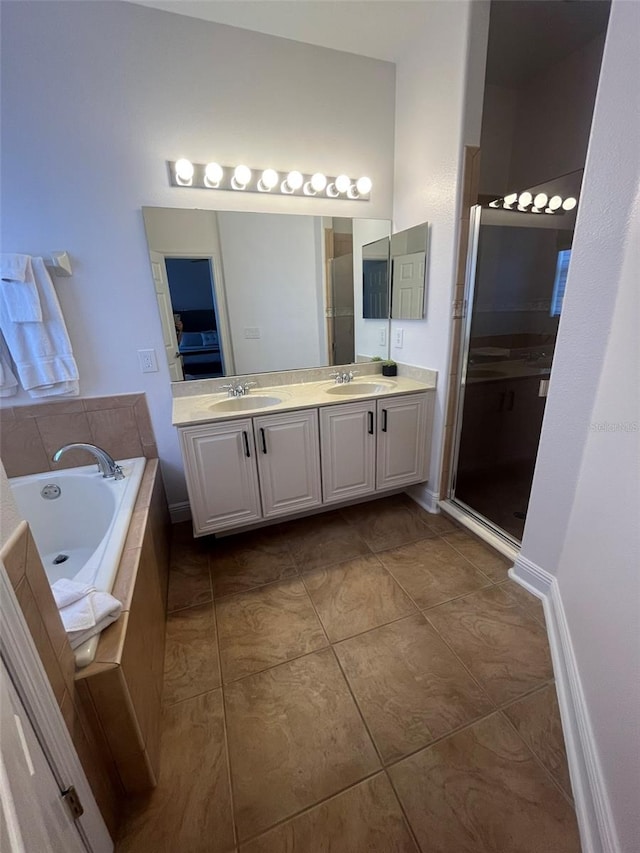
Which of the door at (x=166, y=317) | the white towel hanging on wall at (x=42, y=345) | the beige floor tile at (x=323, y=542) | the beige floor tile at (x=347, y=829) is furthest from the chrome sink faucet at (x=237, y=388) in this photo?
the beige floor tile at (x=347, y=829)

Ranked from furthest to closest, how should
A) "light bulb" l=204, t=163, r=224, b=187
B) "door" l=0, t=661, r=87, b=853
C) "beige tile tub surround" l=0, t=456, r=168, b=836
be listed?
"light bulb" l=204, t=163, r=224, b=187 → "beige tile tub surround" l=0, t=456, r=168, b=836 → "door" l=0, t=661, r=87, b=853

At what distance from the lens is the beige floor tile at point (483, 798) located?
0.89m

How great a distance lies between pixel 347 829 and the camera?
3.02 ft

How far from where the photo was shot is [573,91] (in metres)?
2.15

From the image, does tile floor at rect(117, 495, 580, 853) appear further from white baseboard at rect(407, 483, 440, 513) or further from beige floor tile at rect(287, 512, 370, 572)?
white baseboard at rect(407, 483, 440, 513)

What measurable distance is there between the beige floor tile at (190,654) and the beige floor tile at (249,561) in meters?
0.16

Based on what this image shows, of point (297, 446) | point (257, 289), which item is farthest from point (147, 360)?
point (297, 446)

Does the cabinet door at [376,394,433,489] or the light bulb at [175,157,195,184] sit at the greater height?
the light bulb at [175,157,195,184]

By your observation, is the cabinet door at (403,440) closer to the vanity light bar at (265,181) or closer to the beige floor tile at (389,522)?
the beige floor tile at (389,522)

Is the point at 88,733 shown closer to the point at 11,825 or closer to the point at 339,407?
the point at 11,825

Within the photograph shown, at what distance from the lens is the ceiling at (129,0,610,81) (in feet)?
5.40

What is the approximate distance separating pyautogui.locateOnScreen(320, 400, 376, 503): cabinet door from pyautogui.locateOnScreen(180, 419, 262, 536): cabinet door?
0.43 m

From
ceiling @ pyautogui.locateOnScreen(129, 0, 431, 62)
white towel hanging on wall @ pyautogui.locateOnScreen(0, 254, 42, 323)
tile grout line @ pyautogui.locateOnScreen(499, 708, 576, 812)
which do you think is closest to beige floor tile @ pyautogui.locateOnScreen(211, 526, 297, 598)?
tile grout line @ pyautogui.locateOnScreen(499, 708, 576, 812)

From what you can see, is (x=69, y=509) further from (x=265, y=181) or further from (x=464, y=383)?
(x=464, y=383)
